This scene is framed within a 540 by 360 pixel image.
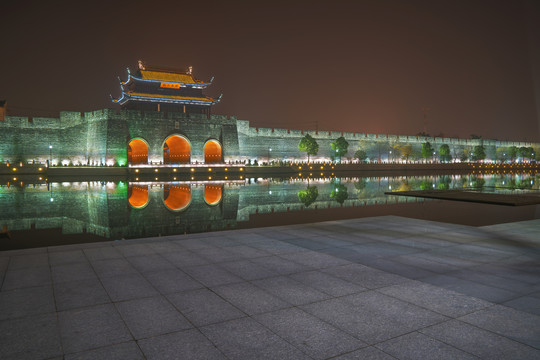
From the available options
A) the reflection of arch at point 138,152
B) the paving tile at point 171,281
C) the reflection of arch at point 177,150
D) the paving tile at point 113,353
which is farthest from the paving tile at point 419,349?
the reflection of arch at point 138,152

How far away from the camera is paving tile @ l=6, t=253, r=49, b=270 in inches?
169

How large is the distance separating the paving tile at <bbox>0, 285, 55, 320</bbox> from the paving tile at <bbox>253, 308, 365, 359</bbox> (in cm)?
174

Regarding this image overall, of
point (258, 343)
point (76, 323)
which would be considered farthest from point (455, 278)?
point (76, 323)

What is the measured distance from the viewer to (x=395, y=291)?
3473 millimetres

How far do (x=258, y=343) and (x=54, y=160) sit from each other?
36072mm

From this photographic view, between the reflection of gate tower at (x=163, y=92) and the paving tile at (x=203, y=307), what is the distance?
3742 centimetres

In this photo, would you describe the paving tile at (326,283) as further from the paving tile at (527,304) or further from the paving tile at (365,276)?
the paving tile at (527,304)

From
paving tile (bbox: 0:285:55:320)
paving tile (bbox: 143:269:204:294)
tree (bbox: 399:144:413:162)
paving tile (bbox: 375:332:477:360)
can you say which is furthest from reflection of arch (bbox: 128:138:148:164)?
paving tile (bbox: 375:332:477:360)

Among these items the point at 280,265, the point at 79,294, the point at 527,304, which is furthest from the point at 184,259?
the point at 527,304

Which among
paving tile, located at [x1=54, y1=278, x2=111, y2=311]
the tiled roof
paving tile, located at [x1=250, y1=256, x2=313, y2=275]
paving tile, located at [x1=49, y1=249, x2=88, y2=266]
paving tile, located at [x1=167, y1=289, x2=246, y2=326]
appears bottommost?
paving tile, located at [x1=167, y1=289, x2=246, y2=326]

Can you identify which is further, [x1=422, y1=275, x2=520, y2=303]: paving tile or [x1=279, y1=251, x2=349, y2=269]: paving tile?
[x1=279, y1=251, x2=349, y2=269]: paving tile

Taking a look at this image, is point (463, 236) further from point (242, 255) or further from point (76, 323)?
point (76, 323)

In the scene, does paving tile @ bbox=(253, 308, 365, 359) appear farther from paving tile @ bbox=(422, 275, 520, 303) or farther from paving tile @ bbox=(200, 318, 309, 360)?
paving tile @ bbox=(422, 275, 520, 303)

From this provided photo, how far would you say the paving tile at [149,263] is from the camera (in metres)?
4.25
